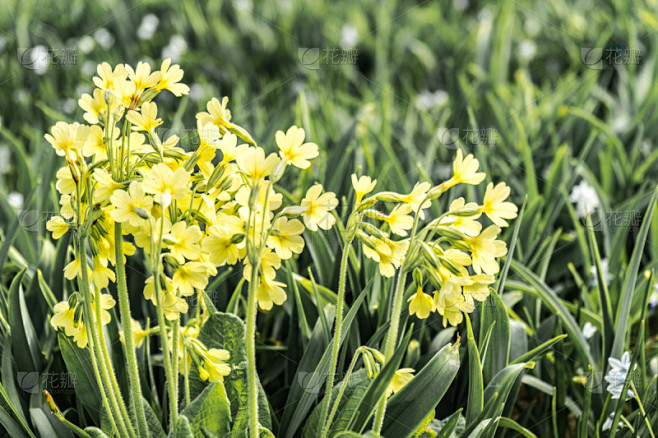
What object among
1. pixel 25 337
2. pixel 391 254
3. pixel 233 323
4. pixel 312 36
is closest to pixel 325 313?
pixel 233 323

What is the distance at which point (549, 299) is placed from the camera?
1464mm

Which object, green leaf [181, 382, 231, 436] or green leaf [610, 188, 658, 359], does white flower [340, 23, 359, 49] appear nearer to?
green leaf [610, 188, 658, 359]

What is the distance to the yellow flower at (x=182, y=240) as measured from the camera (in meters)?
0.84

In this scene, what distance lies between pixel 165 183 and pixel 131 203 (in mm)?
48

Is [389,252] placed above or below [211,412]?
above

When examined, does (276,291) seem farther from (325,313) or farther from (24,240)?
(24,240)

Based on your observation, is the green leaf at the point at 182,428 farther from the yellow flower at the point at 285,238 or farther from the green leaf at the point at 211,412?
the yellow flower at the point at 285,238

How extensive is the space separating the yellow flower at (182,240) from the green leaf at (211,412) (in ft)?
0.74

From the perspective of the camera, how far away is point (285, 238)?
0.87 meters

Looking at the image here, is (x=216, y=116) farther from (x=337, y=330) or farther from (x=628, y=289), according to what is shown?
(x=628, y=289)

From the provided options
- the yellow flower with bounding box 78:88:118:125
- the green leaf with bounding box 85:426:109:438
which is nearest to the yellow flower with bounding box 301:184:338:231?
the yellow flower with bounding box 78:88:118:125

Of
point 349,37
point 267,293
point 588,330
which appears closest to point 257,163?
point 267,293

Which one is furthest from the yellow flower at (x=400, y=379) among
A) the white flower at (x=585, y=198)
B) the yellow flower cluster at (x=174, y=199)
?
the white flower at (x=585, y=198)

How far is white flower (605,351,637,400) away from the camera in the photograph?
129cm
